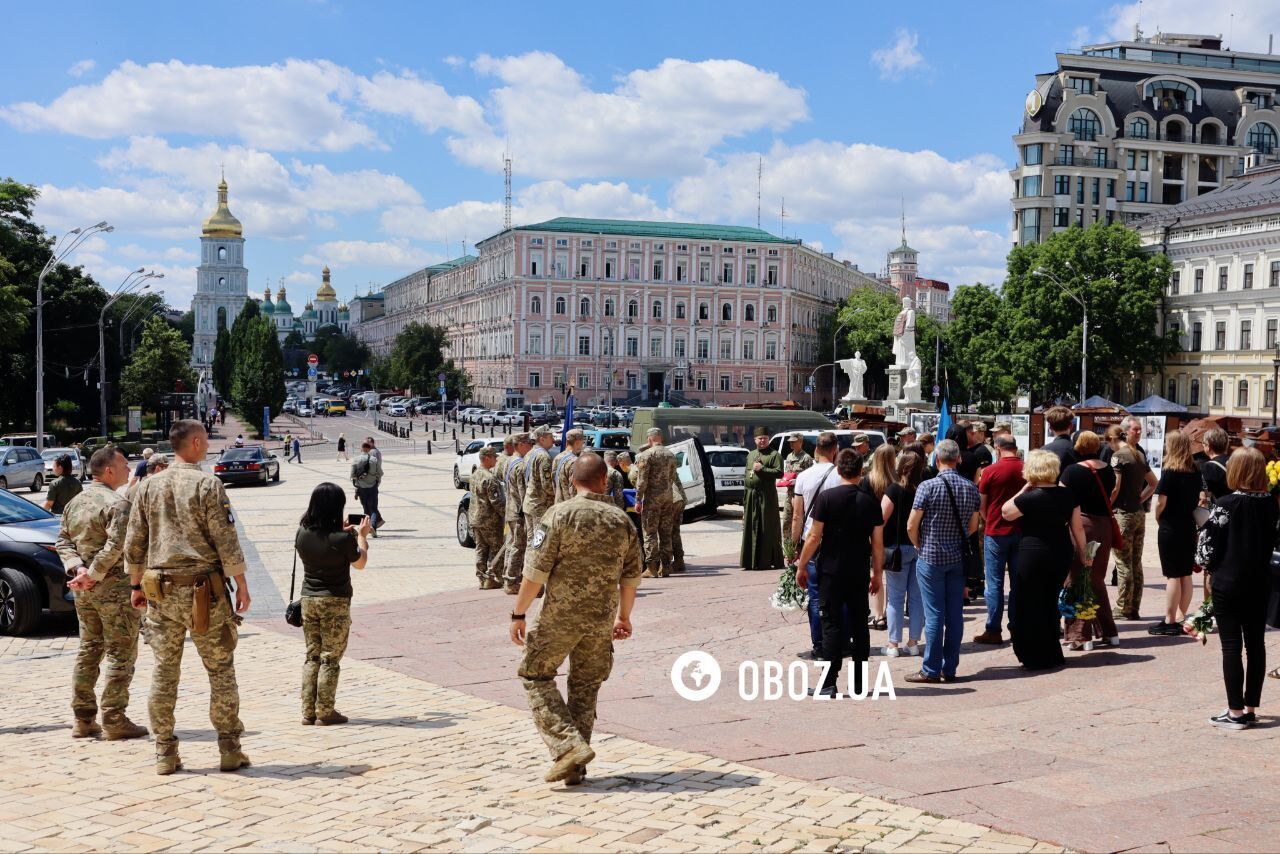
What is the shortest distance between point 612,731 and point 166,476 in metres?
3.20

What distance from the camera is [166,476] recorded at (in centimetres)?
703

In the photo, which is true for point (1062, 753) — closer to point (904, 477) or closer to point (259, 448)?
point (904, 477)

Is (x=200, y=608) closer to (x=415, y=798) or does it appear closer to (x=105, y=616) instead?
(x=105, y=616)

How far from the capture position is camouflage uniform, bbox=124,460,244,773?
22.6 feet

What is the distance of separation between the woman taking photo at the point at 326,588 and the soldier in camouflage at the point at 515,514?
5.55 m

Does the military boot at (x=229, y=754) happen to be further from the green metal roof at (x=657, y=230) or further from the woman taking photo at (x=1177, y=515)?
the green metal roof at (x=657, y=230)

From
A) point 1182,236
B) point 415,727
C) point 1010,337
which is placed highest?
point 1182,236

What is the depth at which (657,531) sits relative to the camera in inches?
618

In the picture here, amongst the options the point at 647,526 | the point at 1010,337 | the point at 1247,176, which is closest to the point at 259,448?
the point at 647,526

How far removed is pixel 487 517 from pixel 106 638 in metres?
7.47

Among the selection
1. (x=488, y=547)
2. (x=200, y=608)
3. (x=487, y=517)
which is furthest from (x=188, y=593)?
(x=488, y=547)

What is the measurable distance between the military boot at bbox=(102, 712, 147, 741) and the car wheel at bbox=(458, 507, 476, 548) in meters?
11.9

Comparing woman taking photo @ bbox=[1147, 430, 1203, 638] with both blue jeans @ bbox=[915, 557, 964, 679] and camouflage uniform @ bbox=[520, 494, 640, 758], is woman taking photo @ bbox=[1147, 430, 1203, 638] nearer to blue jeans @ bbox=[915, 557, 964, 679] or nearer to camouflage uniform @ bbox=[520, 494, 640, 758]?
blue jeans @ bbox=[915, 557, 964, 679]

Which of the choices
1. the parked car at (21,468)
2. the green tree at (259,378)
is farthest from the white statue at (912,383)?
the green tree at (259,378)
